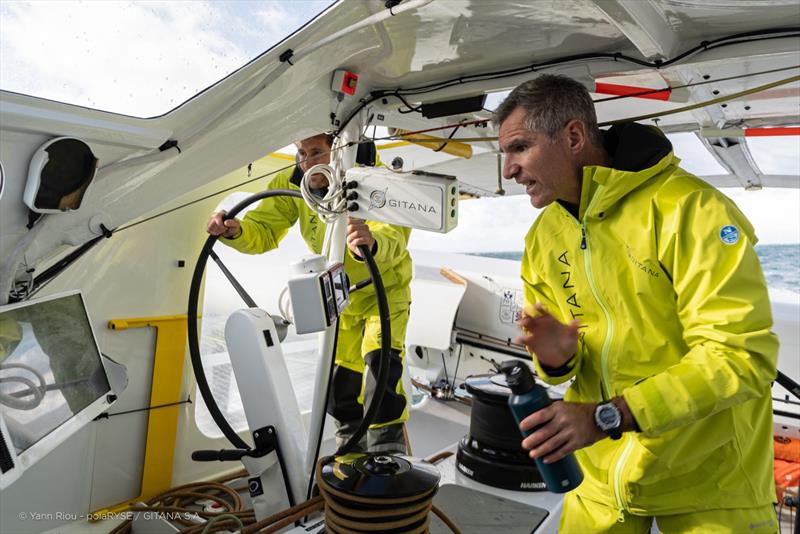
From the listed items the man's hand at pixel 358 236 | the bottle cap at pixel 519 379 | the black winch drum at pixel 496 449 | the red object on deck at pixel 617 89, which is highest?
the red object on deck at pixel 617 89

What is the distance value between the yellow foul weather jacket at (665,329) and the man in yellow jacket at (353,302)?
3.86 feet

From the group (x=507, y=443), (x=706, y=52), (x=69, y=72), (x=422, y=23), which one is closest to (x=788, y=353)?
(x=507, y=443)

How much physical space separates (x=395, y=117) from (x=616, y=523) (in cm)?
218

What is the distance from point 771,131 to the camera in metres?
2.98

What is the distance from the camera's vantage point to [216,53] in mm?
1793

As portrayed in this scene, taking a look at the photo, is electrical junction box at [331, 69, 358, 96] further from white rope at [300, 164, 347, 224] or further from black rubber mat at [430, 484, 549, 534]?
black rubber mat at [430, 484, 549, 534]

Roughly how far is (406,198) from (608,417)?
1223 millimetres

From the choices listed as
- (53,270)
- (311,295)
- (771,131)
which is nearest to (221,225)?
(311,295)

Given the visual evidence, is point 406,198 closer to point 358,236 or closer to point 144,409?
point 358,236

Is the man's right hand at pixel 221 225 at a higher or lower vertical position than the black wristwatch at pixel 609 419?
higher

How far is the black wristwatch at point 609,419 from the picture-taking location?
46.3 inches

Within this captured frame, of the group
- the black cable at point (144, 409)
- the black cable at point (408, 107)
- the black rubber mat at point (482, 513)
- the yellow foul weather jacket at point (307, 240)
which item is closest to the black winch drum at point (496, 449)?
the black rubber mat at point (482, 513)

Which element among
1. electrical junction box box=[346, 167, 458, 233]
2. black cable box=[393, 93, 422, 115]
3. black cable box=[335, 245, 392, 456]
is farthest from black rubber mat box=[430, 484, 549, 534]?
black cable box=[393, 93, 422, 115]

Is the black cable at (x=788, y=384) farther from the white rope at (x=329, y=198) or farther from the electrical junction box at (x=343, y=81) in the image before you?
the electrical junction box at (x=343, y=81)
